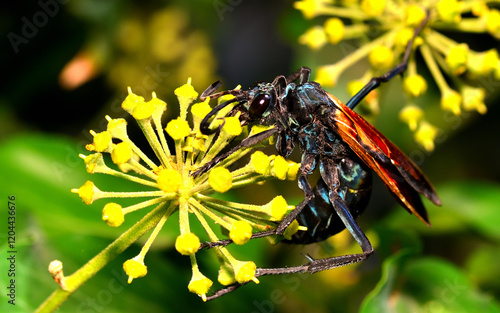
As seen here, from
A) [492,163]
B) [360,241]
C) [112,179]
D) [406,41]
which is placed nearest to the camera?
[360,241]

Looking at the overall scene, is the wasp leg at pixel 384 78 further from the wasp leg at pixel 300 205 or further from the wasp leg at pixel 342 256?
the wasp leg at pixel 342 256

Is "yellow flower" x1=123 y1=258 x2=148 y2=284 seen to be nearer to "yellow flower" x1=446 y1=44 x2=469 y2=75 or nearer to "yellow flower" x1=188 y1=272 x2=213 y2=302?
"yellow flower" x1=188 y1=272 x2=213 y2=302

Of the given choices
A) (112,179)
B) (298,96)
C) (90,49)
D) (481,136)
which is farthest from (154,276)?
(481,136)

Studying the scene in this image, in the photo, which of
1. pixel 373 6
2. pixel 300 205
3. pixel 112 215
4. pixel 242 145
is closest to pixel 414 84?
pixel 373 6

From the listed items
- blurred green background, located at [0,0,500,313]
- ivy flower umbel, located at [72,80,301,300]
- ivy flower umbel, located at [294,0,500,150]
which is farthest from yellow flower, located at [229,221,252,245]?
ivy flower umbel, located at [294,0,500,150]

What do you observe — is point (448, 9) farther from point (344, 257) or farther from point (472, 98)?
point (344, 257)

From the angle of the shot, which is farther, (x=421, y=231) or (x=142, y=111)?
(x=421, y=231)

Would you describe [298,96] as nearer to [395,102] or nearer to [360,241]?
[360,241]

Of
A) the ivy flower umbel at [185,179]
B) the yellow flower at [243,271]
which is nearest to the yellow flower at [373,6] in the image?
the ivy flower umbel at [185,179]
